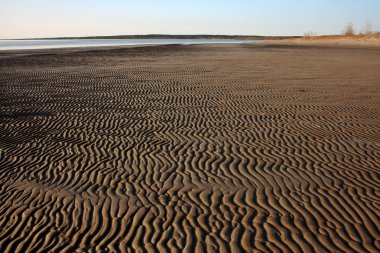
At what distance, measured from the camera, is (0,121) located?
11.8m

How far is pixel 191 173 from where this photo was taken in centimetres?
761

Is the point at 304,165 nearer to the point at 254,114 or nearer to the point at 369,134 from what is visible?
the point at 369,134

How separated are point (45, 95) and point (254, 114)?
30.4 ft

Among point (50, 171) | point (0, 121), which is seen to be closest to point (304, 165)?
point (50, 171)

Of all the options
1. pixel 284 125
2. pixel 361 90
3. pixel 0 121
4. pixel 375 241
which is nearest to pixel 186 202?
pixel 375 241

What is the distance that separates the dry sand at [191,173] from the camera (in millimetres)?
5359

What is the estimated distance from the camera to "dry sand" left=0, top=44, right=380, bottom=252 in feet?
17.6

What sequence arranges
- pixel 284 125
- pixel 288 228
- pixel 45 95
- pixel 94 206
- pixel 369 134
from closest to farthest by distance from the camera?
pixel 288 228 → pixel 94 206 → pixel 369 134 → pixel 284 125 → pixel 45 95

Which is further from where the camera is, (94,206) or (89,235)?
(94,206)

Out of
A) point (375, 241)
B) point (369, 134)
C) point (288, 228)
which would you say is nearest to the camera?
point (375, 241)

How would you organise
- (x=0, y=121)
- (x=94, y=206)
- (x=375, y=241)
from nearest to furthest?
(x=375, y=241) → (x=94, y=206) → (x=0, y=121)

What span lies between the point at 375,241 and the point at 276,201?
1.63m

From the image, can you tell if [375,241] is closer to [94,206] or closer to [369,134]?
[94,206]

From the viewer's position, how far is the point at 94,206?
6.27m
